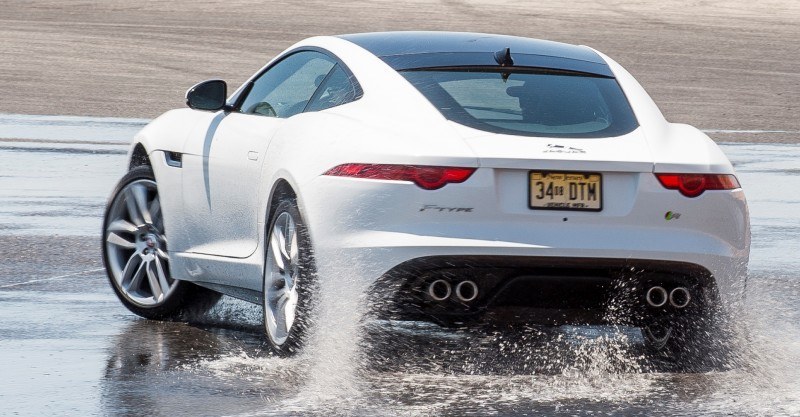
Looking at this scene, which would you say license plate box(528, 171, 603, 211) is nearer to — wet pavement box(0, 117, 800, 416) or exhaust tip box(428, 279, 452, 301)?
exhaust tip box(428, 279, 452, 301)

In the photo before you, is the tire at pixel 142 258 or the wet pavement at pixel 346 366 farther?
the tire at pixel 142 258

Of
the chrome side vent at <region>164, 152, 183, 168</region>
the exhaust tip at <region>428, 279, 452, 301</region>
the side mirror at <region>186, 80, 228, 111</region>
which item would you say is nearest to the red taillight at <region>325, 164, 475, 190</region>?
the exhaust tip at <region>428, 279, 452, 301</region>

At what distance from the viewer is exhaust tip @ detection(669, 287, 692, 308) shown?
22.2ft

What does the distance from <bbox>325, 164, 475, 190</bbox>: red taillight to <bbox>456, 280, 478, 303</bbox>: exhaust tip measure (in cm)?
39

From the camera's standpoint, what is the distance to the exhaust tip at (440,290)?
6.56 meters

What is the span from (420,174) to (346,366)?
2.76 feet

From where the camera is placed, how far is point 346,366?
6.77 meters

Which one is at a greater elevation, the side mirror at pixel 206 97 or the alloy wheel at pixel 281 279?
the side mirror at pixel 206 97

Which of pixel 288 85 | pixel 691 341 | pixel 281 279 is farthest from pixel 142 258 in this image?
pixel 691 341

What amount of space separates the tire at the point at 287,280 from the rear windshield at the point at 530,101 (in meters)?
0.75

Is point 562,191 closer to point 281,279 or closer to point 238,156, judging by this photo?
point 281,279

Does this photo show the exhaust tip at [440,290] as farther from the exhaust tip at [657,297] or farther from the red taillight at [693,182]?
the red taillight at [693,182]

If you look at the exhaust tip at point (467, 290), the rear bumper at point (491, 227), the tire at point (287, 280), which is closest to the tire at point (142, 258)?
the tire at point (287, 280)

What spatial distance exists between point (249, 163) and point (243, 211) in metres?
0.23
